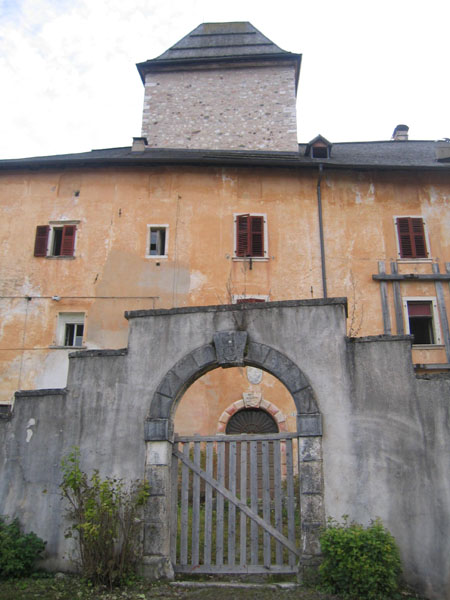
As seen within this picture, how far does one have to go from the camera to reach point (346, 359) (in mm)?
7340

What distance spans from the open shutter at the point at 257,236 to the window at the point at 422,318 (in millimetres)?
4456

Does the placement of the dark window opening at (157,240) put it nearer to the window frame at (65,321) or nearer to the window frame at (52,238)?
the window frame at (52,238)

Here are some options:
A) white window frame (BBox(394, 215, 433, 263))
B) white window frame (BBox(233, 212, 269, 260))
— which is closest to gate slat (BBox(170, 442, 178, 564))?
white window frame (BBox(233, 212, 269, 260))

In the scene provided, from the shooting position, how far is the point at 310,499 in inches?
270

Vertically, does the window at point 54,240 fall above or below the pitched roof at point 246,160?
below

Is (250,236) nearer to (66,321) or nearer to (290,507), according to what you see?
(66,321)

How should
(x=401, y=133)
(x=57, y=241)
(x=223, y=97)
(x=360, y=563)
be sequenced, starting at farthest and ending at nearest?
(x=401, y=133) → (x=223, y=97) → (x=57, y=241) → (x=360, y=563)

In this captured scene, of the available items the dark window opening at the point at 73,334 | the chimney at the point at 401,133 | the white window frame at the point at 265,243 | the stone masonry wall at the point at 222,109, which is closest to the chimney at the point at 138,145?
the stone masonry wall at the point at 222,109

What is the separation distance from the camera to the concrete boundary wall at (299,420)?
6742 mm

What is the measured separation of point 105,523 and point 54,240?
39.8 ft

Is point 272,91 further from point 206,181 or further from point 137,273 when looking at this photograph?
point 137,273

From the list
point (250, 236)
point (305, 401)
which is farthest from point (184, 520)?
point (250, 236)

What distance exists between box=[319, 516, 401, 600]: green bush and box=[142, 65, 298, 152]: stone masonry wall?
17.4 m

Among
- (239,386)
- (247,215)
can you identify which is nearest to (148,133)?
(247,215)
